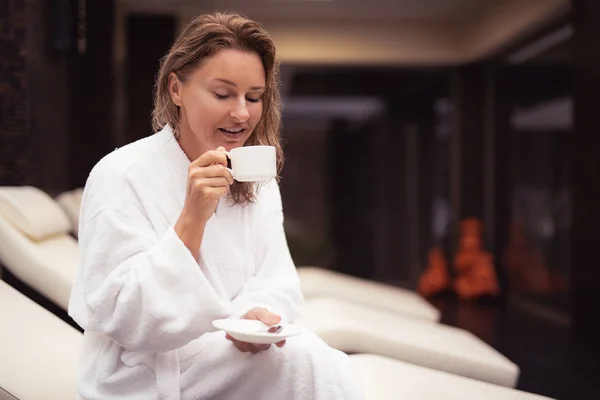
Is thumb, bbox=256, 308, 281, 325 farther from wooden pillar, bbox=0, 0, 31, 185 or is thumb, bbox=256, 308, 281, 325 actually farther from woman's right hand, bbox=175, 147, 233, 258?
wooden pillar, bbox=0, 0, 31, 185

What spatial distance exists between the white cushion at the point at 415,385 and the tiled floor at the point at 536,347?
56.5 inches

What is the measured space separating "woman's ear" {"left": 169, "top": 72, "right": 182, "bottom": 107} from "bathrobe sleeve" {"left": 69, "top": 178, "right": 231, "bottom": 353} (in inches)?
A: 10.4

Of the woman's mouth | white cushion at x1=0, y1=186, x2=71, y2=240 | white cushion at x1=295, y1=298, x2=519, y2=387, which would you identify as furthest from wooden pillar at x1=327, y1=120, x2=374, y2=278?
the woman's mouth

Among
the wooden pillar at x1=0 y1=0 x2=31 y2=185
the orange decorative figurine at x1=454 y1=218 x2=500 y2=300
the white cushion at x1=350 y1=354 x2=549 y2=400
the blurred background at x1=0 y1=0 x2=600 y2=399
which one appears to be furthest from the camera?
the orange decorative figurine at x1=454 y1=218 x2=500 y2=300

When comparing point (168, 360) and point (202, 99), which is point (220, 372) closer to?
point (168, 360)

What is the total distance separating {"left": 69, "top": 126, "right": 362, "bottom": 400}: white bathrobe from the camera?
1310mm

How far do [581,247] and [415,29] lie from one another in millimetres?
3404

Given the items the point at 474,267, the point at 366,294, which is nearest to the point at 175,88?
the point at 366,294

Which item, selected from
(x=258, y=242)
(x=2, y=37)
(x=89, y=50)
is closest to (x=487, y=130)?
(x=89, y=50)

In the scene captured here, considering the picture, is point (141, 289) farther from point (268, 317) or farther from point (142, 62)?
point (142, 62)

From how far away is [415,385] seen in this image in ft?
6.77

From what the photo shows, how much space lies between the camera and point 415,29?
779cm

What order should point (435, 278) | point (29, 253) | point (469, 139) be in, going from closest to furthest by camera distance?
point (29, 253), point (435, 278), point (469, 139)

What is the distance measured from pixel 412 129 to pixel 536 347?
18.0 feet
